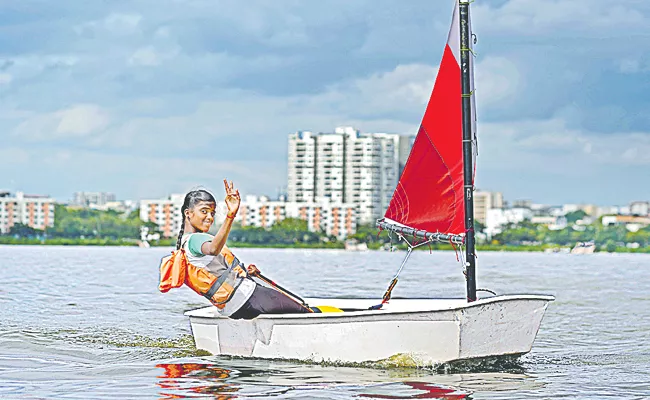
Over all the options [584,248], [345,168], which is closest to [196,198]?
[584,248]

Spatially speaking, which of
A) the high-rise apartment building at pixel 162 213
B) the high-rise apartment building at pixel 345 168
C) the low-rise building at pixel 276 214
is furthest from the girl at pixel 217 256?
the high-rise apartment building at pixel 345 168

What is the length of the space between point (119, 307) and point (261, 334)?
11710 mm

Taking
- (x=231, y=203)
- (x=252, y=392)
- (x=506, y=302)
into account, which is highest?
(x=231, y=203)

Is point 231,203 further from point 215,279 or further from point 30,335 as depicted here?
point 30,335

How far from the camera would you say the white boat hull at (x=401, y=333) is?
11.6 meters

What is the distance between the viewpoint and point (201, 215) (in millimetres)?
12055

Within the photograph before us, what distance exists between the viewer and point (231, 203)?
11039 millimetres

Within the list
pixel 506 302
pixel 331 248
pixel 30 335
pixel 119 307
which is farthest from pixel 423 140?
pixel 331 248

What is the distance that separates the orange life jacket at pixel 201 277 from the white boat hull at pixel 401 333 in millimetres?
524

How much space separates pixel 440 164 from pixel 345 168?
502 ft

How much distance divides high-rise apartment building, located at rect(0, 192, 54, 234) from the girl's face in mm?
150648

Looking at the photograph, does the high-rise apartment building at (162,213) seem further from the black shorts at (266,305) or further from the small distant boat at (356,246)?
the black shorts at (266,305)

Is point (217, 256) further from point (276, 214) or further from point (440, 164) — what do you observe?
point (276, 214)

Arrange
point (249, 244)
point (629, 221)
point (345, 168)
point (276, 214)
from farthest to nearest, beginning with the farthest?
point (629, 221) < point (345, 168) < point (276, 214) < point (249, 244)
